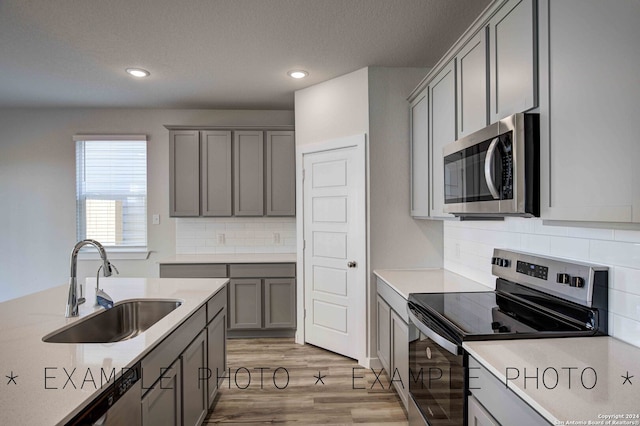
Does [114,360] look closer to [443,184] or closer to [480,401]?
[480,401]

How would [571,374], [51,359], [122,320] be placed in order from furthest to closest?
[122,320], [51,359], [571,374]

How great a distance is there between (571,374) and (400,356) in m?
1.35

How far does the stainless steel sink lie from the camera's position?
1.76 metres

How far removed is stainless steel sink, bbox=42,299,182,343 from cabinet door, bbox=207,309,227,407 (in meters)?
0.33

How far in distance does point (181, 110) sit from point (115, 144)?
0.92 m

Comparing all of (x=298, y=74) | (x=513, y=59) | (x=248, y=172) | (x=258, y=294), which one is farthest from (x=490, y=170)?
(x=248, y=172)

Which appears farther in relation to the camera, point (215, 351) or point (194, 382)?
point (215, 351)

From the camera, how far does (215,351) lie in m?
2.37

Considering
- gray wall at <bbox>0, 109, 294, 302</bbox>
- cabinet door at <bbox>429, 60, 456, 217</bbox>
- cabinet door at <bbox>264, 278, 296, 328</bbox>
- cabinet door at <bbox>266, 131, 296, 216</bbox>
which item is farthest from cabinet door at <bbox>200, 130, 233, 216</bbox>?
cabinet door at <bbox>429, 60, 456, 217</bbox>

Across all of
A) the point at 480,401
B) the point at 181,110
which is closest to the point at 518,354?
the point at 480,401

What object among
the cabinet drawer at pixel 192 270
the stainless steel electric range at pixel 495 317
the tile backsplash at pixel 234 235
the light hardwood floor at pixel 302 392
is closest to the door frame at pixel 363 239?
the light hardwood floor at pixel 302 392

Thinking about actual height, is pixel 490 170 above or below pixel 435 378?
above

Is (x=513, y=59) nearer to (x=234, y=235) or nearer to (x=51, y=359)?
(x=51, y=359)

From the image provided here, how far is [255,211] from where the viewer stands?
4.11 meters
